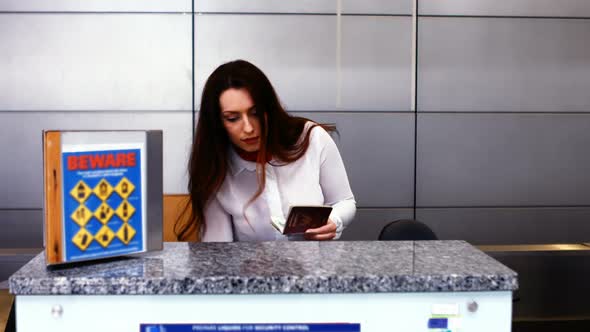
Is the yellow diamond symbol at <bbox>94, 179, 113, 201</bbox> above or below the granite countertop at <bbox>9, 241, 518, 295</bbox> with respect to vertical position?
above

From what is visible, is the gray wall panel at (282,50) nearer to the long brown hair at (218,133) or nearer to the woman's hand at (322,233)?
the long brown hair at (218,133)

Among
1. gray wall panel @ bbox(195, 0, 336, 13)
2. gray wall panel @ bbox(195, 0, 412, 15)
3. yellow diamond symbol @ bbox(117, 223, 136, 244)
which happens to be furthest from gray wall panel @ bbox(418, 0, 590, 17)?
yellow diamond symbol @ bbox(117, 223, 136, 244)

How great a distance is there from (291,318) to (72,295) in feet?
1.46

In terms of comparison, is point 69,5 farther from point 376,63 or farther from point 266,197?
point 266,197

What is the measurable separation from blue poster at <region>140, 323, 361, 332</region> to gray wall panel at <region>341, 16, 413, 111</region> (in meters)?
2.91

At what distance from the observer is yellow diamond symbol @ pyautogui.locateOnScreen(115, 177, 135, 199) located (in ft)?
4.78

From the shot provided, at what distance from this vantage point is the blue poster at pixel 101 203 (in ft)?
4.60

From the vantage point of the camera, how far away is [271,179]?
244 cm

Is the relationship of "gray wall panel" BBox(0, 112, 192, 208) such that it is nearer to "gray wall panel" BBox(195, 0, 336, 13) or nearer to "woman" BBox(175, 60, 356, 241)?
"gray wall panel" BBox(195, 0, 336, 13)

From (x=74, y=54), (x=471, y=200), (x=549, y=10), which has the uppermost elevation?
(x=549, y=10)

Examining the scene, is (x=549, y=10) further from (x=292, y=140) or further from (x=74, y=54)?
(x=74, y=54)

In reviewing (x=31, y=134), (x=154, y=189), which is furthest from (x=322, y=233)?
(x=31, y=134)

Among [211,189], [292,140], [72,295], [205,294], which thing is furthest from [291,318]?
[292,140]

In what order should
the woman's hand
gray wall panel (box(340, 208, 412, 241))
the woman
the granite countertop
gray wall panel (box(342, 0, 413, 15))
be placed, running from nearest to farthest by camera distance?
1. the granite countertop
2. the woman's hand
3. the woman
4. gray wall panel (box(342, 0, 413, 15))
5. gray wall panel (box(340, 208, 412, 241))
